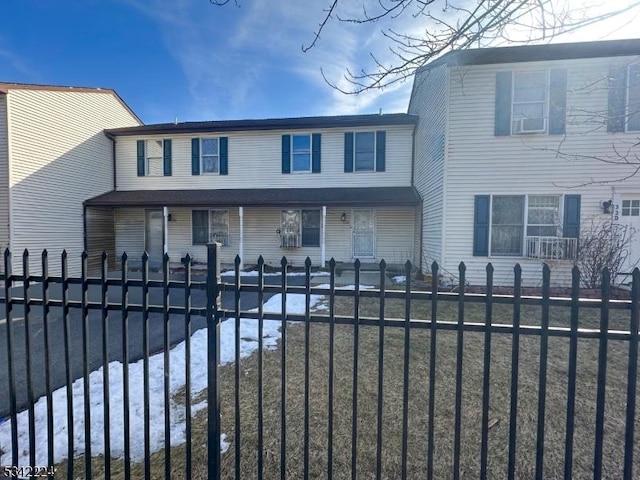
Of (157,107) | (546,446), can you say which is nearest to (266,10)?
(546,446)

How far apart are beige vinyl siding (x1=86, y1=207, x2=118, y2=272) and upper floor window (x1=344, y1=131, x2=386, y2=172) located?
10.1m

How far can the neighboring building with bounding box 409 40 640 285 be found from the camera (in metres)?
8.12

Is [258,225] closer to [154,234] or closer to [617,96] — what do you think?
[154,234]

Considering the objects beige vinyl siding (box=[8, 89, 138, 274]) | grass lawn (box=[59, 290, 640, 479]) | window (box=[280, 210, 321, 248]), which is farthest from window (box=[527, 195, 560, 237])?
beige vinyl siding (box=[8, 89, 138, 274])

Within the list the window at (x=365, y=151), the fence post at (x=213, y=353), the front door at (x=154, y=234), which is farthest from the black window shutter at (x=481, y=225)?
the front door at (x=154, y=234)

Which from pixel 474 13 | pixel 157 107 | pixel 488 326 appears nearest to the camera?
pixel 488 326

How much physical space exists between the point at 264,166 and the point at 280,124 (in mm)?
1783

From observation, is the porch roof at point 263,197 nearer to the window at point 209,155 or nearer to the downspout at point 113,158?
the downspout at point 113,158

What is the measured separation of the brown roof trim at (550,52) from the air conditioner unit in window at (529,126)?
1484 mm

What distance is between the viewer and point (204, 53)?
9609 millimetres

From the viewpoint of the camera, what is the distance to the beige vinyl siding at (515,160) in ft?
26.9

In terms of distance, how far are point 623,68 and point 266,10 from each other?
9295 millimetres

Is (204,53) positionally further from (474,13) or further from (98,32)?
(474,13)

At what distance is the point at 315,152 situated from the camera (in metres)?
12.7
